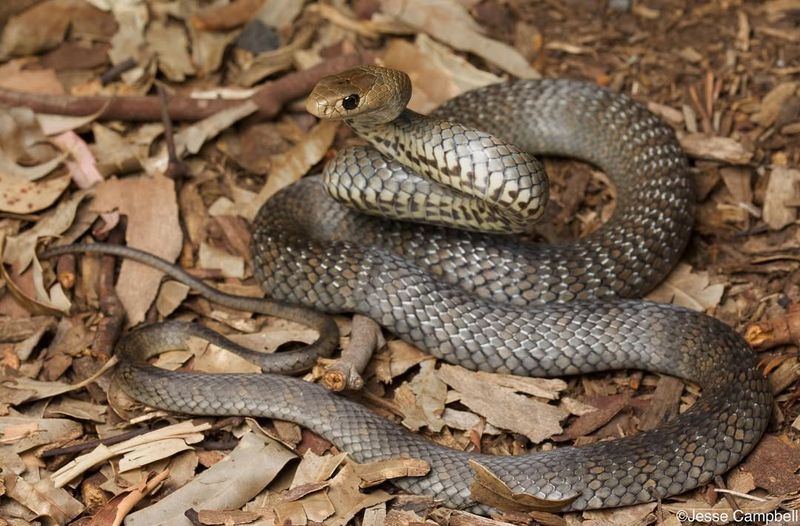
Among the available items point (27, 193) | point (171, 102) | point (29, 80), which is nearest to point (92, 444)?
point (27, 193)

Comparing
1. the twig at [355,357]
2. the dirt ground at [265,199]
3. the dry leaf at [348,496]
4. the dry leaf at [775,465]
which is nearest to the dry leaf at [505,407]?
the dirt ground at [265,199]

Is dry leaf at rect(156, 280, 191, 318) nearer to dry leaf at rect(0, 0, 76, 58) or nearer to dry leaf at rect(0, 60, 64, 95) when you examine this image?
dry leaf at rect(0, 60, 64, 95)

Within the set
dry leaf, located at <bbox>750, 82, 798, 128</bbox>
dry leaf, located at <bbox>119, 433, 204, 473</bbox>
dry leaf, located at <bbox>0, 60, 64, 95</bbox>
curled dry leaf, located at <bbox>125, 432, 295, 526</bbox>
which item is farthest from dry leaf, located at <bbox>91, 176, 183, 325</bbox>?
dry leaf, located at <bbox>750, 82, 798, 128</bbox>

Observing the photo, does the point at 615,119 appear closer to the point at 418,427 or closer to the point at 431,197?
the point at 431,197

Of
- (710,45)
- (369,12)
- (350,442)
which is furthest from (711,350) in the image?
(369,12)

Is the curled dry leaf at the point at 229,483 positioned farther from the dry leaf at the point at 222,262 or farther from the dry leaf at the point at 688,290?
the dry leaf at the point at 688,290
